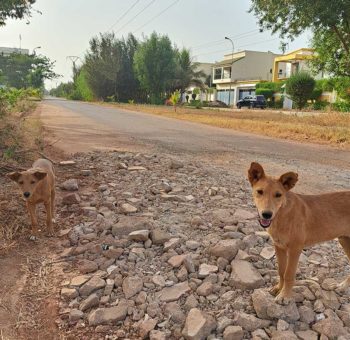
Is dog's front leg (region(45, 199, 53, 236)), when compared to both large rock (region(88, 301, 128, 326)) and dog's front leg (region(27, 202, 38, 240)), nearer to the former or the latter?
dog's front leg (region(27, 202, 38, 240))

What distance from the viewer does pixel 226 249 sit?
448cm

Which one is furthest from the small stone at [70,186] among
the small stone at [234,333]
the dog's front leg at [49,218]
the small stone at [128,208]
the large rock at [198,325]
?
the small stone at [234,333]

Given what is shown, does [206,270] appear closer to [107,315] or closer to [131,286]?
[131,286]

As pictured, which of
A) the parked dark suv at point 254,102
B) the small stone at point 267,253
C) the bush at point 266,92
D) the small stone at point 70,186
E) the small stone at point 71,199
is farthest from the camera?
the bush at point 266,92

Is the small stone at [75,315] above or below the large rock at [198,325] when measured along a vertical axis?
below

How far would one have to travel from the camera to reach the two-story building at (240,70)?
78.1 m

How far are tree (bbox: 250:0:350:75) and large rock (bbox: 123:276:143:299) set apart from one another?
56.8 feet

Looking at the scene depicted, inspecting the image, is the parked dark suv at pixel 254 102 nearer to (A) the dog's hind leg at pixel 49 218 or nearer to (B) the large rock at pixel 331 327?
(A) the dog's hind leg at pixel 49 218

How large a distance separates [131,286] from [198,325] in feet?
3.10

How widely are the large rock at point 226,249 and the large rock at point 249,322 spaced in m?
0.97

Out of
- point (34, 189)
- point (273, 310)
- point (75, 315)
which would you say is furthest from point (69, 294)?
point (273, 310)

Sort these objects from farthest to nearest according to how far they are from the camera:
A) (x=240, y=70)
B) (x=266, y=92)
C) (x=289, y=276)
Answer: (x=240, y=70) → (x=266, y=92) → (x=289, y=276)

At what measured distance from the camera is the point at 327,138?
15211mm

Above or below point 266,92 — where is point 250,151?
below
